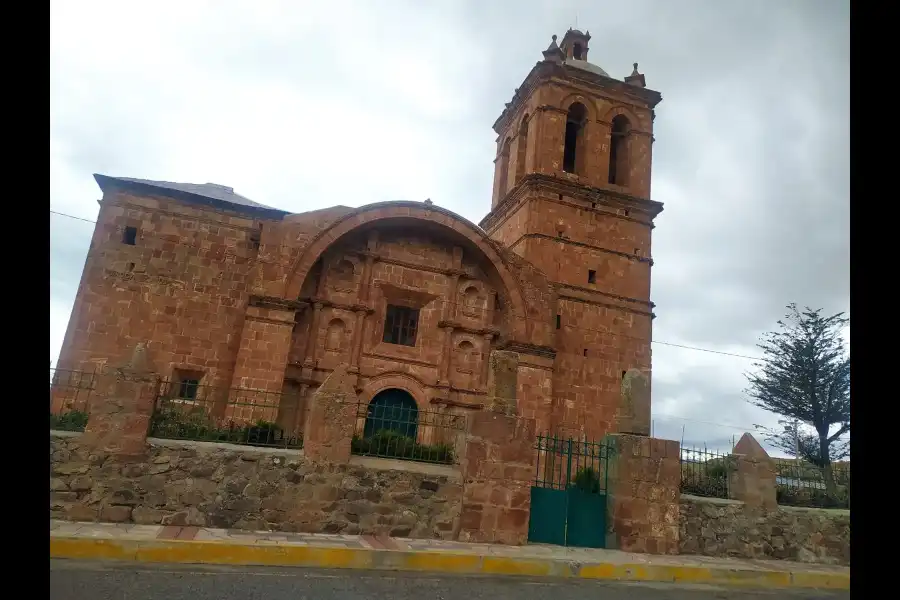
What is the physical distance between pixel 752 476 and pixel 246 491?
26.5 ft

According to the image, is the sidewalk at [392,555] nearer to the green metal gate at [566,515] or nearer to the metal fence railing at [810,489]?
the green metal gate at [566,515]

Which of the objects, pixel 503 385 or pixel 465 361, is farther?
pixel 465 361

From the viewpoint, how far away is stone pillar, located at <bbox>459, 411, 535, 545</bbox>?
26.9 feet

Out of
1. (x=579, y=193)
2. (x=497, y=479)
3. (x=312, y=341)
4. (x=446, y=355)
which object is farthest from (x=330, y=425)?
(x=579, y=193)

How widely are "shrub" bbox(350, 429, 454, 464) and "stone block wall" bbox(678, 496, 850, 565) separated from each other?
4.03m

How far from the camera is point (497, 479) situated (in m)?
8.38

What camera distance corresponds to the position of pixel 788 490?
11609mm

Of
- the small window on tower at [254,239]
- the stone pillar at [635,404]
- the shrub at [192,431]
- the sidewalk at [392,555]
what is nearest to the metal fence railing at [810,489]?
the sidewalk at [392,555]

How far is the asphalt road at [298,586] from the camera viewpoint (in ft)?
15.9

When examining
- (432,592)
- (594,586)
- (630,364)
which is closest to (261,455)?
(432,592)

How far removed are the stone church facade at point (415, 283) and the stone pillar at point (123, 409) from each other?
632cm

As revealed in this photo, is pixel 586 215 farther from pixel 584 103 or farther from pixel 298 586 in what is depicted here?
pixel 298 586

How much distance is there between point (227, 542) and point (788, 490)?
10695 millimetres

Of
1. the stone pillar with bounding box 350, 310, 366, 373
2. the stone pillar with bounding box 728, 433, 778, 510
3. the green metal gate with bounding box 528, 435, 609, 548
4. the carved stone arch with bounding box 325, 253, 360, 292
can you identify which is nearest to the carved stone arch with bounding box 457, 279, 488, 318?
the stone pillar with bounding box 350, 310, 366, 373
